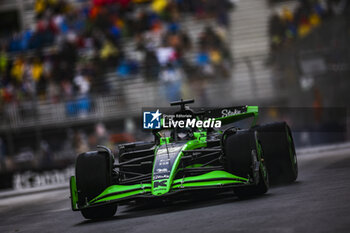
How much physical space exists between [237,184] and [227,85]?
32.1 feet

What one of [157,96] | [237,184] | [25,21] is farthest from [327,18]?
[237,184]

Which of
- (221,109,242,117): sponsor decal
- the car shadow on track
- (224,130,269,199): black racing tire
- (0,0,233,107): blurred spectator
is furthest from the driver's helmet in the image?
(0,0,233,107): blurred spectator

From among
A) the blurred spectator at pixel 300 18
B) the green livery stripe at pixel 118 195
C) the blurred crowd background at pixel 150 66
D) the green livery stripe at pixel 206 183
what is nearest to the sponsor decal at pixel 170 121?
the green livery stripe at pixel 118 195

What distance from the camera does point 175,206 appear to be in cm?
805

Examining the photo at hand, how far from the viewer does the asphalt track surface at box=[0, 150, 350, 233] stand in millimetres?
5379

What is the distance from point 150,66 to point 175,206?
11.0 meters

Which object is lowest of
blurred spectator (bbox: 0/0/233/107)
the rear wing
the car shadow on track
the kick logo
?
the car shadow on track

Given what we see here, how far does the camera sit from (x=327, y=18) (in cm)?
1802

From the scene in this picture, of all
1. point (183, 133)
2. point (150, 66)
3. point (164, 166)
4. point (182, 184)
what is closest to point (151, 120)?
point (183, 133)

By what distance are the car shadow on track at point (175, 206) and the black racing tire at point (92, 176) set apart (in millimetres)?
289

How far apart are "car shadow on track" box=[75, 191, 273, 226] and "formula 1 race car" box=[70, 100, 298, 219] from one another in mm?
185

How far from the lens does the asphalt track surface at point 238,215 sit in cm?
538

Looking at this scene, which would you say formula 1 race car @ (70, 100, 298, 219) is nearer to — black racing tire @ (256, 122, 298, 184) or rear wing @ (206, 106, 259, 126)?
rear wing @ (206, 106, 259, 126)

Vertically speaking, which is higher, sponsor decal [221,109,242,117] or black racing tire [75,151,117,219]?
sponsor decal [221,109,242,117]
